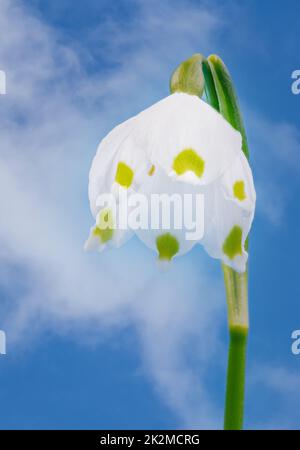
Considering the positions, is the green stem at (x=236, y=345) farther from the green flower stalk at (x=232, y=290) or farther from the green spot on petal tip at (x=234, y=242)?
the green spot on petal tip at (x=234, y=242)

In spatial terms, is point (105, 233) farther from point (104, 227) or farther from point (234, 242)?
point (234, 242)

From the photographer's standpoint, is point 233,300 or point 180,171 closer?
point 180,171

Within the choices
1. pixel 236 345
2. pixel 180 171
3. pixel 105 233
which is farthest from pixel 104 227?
pixel 236 345

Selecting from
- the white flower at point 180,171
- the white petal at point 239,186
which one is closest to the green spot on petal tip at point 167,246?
the white flower at point 180,171

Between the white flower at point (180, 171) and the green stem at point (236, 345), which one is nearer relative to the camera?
the white flower at point (180, 171)

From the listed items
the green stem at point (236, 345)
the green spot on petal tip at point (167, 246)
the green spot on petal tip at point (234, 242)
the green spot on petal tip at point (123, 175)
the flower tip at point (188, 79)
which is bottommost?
the green stem at point (236, 345)
